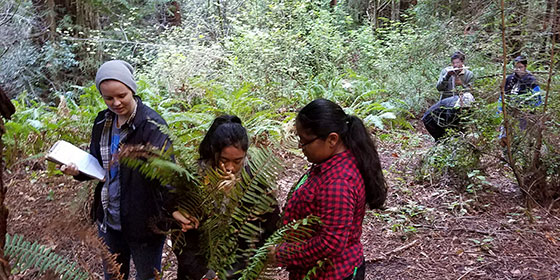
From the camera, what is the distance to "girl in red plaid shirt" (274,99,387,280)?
5.19 ft

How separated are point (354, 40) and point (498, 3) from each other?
7794 millimetres

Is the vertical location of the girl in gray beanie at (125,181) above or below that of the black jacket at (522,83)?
above

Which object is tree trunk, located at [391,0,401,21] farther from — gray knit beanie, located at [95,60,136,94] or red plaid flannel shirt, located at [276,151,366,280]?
red plaid flannel shirt, located at [276,151,366,280]

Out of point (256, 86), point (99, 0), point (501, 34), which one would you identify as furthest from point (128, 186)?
point (99, 0)

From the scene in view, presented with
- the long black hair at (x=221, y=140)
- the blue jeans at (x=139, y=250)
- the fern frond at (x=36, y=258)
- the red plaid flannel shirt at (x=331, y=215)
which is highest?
the fern frond at (x=36, y=258)

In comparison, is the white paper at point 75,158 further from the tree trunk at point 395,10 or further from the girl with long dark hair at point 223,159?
the tree trunk at point 395,10

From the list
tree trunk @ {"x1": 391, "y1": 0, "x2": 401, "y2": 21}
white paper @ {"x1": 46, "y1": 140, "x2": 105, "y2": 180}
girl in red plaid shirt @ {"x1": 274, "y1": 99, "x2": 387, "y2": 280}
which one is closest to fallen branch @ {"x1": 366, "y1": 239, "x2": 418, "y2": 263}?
girl in red plaid shirt @ {"x1": 274, "y1": 99, "x2": 387, "y2": 280}

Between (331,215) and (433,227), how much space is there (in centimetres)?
277

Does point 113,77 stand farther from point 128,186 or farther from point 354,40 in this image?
point 354,40

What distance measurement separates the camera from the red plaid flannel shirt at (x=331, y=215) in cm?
157

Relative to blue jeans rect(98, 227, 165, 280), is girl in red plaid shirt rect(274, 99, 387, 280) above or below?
above

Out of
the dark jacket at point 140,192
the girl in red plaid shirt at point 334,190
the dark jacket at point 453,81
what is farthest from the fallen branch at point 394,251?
the dark jacket at point 140,192

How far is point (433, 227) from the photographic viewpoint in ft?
13.0

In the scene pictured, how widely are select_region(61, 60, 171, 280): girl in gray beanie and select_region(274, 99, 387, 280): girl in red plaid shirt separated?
707mm
